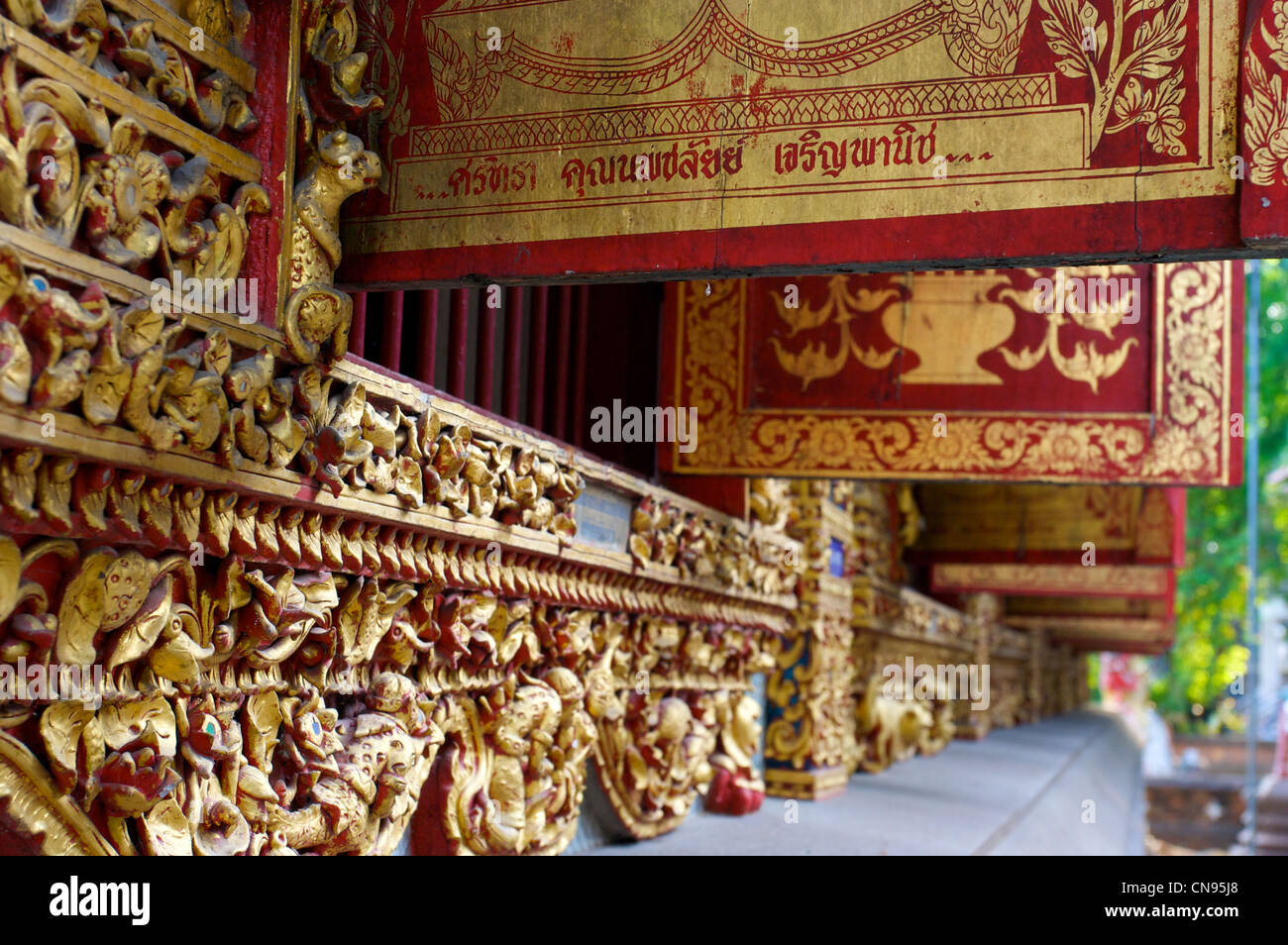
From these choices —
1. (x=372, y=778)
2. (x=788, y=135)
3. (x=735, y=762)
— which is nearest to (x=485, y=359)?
(x=372, y=778)

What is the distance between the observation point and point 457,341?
356 cm

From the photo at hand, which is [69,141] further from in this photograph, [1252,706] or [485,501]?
[1252,706]

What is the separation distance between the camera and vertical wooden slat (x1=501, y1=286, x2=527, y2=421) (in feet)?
12.8

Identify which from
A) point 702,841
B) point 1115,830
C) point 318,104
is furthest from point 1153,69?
point 1115,830

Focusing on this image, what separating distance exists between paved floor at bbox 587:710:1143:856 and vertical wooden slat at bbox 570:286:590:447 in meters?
1.39

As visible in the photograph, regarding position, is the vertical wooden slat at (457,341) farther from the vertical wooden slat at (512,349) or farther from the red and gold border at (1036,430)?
the red and gold border at (1036,430)

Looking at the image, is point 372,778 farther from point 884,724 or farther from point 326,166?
point 884,724

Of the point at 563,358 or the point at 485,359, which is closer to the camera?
the point at 485,359

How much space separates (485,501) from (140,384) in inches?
46.4

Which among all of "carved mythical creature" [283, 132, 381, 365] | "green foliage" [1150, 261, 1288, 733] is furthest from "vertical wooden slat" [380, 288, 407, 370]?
"green foliage" [1150, 261, 1288, 733]

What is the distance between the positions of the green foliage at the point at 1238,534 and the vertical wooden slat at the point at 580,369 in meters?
16.2

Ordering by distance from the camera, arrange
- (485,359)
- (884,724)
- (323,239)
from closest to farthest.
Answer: (323,239)
(485,359)
(884,724)

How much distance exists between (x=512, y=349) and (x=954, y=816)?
11.6ft

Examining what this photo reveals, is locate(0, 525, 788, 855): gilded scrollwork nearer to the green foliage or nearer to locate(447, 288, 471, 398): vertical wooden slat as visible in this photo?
locate(447, 288, 471, 398): vertical wooden slat
